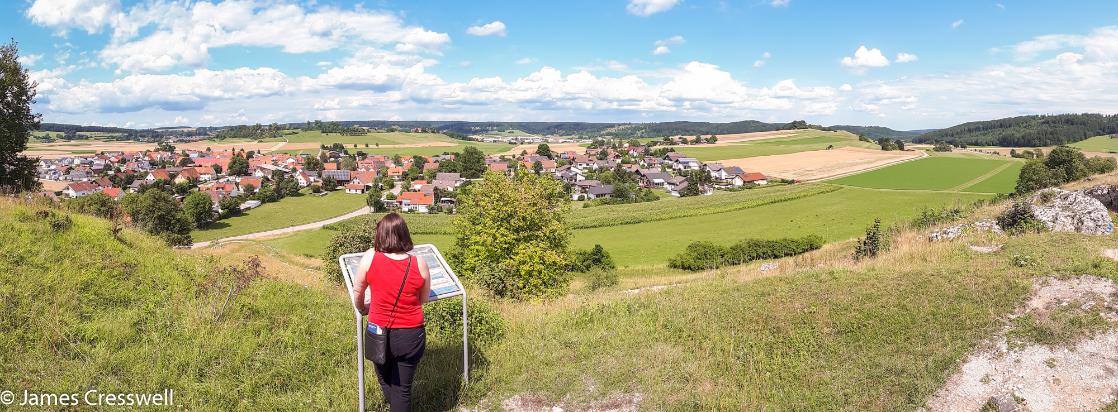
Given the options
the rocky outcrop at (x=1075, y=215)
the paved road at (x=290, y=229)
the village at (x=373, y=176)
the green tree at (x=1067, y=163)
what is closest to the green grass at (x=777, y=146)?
the village at (x=373, y=176)

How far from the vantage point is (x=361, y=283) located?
4.60m

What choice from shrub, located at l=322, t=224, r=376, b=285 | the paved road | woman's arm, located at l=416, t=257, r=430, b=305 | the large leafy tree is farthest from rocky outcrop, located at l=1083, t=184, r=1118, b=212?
the paved road

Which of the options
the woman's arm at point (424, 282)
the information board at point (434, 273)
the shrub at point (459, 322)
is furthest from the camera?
the shrub at point (459, 322)

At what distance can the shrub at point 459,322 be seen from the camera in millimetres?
7195

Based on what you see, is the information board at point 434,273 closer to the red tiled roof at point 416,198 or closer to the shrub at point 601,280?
the shrub at point 601,280

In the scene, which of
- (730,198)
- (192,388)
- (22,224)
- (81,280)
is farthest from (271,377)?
(730,198)

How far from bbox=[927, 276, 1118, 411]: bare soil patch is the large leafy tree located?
2356 cm

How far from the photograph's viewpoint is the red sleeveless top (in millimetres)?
4512

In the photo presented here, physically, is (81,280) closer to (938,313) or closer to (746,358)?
(746,358)

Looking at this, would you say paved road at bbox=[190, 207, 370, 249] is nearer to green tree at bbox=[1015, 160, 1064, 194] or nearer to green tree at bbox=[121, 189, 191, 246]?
green tree at bbox=[121, 189, 191, 246]

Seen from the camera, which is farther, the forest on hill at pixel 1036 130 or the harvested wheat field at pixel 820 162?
the forest on hill at pixel 1036 130

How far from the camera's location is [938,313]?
7449mm

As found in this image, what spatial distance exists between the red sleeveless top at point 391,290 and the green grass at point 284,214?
60.8 meters

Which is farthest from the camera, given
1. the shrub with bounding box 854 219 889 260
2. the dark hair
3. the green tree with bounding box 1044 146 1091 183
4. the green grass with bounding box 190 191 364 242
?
the green grass with bounding box 190 191 364 242
